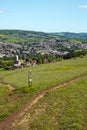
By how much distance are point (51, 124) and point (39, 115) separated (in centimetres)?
233

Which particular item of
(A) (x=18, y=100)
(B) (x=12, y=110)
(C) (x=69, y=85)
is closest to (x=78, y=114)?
(B) (x=12, y=110)

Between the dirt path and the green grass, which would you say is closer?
the green grass

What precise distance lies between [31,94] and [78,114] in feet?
28.7

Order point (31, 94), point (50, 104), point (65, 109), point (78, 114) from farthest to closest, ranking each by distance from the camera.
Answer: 1. point (31, 94)
2. point (50, 104)
3. point (65, 109)
4. point (78, 114)

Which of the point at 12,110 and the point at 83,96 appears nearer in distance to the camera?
the point at 12,110

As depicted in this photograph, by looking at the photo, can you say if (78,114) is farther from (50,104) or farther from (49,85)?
(49,85)

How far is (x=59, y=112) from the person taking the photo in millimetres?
25484

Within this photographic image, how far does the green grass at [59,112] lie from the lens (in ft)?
73.5

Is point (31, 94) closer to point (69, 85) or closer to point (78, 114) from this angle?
point (69, 85)

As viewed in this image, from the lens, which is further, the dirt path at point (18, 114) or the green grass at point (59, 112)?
the dirt path at point (18, 114)

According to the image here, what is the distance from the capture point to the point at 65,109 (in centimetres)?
2612

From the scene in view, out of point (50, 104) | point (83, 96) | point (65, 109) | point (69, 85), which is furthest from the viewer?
point (69, 85)

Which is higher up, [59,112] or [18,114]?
[59,112]

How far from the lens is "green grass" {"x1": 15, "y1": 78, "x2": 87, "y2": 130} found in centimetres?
2241
